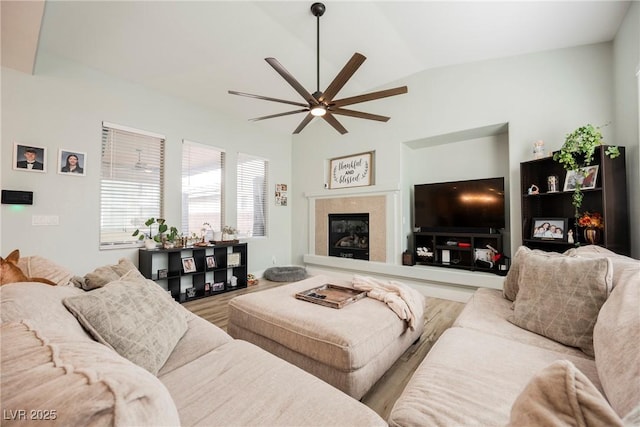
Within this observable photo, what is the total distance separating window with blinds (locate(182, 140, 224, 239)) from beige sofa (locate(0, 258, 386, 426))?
244 cm

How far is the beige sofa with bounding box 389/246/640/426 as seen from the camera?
444 mm

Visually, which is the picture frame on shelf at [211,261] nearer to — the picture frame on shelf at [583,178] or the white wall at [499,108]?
the white wall at [499,108]

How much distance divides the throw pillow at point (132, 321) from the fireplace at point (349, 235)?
3547 mm

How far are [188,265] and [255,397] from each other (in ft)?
10.6

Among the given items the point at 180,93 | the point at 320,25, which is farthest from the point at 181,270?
the point at 320,25

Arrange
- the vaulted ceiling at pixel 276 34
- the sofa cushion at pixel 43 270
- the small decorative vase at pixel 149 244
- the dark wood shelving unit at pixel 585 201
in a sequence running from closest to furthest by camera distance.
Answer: the sofa cushion at pixel 43 270, the dark wood shelving unit at pixel 585 201, the vaulted ceiling at pixel 276 34, the small decorative vase at pixel 149 244

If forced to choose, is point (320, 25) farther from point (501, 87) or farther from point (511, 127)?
point (511, 127)

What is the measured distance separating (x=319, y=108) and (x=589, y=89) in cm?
296

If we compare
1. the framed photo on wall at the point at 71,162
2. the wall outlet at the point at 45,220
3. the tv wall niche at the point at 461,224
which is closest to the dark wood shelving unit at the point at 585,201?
the tv wall niche at the point at 461,224

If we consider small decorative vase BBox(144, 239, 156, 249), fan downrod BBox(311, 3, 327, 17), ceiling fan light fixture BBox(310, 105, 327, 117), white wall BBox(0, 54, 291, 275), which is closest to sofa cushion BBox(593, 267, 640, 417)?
ceiling fan light fixture BBox(310, 105, 327, 117)

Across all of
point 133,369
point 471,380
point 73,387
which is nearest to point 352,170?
point 471,380

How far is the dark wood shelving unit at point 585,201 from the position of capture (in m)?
2.40

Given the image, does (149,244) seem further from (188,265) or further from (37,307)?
(37,307)

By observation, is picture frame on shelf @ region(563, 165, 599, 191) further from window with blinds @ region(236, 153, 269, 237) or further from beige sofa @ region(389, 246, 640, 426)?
window with blinds @ region(236, 153, 269, 237)
